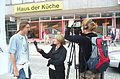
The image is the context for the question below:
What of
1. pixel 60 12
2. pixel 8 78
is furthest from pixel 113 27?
pixel 8 78

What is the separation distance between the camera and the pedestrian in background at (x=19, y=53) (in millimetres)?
4688

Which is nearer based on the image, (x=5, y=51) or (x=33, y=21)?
(x=5, y=51)

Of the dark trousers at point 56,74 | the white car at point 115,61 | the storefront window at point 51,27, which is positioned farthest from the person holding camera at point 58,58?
the storefront window at point 51,27

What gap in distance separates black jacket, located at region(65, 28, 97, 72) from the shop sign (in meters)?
23.4

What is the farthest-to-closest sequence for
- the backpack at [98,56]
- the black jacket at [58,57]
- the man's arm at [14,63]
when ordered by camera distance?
1. the black jacket at [58,57]
2. the man's arm at [14,63]
3. the backpack at [98,56]

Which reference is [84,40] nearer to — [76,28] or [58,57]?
[76,28]

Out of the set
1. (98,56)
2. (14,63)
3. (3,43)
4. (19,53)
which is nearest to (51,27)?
(3,43)

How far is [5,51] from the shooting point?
5500 mm

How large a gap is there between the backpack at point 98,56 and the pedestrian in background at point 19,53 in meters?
1.07

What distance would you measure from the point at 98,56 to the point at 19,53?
4.23 feet

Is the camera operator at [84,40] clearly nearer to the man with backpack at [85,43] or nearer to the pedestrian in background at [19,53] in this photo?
the man with backpack at [85,43]

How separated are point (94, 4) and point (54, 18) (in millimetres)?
4770

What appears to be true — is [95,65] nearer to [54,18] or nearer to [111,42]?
[111,42]

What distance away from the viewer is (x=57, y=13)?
2808 cm
